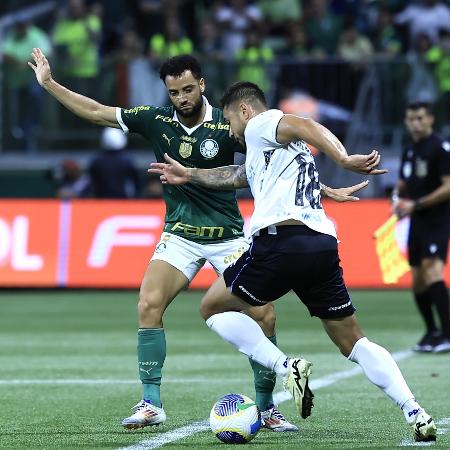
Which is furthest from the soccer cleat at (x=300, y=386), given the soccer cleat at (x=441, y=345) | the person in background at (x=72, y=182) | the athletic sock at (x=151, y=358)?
the person in background at (x=72, y=182)

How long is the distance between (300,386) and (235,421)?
0.58m

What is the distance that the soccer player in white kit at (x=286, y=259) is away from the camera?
7.45 meters

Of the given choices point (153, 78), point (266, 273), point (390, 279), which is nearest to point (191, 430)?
point (266, 273)

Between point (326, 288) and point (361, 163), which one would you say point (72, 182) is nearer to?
point (326, 288)

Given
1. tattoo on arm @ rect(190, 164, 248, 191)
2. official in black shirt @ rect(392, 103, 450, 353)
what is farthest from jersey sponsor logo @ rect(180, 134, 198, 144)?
official in black shirt @ rect(392, 103, 450, 353)

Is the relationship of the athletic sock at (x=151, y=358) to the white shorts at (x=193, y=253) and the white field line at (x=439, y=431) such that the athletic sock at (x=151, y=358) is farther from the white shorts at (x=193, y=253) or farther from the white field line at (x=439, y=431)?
the white field line at (x=439, y=431)

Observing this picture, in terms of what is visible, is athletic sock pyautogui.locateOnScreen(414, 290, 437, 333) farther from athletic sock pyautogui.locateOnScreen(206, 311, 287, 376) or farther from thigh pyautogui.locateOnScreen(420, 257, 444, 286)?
athletic sock pyautogui.locateOnScreen(206, 311, 287, 376)

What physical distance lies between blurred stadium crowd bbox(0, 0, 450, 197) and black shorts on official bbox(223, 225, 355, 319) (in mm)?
14248

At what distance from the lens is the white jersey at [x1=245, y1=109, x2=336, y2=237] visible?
7.50 meters

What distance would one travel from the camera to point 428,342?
1299 centimetres

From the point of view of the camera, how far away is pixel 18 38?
2320 cm

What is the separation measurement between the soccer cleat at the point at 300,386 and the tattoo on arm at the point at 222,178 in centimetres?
139

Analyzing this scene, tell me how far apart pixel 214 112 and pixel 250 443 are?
2.33 metres

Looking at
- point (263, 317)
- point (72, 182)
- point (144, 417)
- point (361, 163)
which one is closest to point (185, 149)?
point (263, 317)
